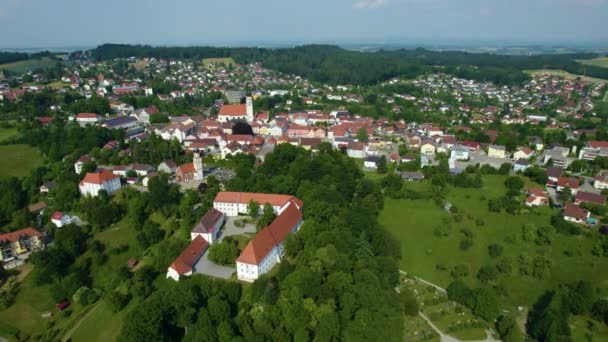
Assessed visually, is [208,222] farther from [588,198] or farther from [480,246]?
[588,198]

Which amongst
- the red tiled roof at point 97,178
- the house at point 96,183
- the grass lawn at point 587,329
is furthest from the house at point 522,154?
the red tiled roof at point 97,178

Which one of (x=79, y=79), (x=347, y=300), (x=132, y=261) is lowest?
(x=132, y=261)

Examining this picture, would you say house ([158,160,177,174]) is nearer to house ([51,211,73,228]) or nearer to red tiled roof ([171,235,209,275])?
house ([51,211,73,228])

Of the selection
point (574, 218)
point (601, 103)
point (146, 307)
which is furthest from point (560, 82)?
point (146, 307)

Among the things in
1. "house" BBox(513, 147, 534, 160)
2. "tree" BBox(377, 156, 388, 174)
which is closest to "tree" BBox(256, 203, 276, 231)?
"tree" BBox(377, 156, 388, 174)

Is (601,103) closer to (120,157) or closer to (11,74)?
(120,157)
